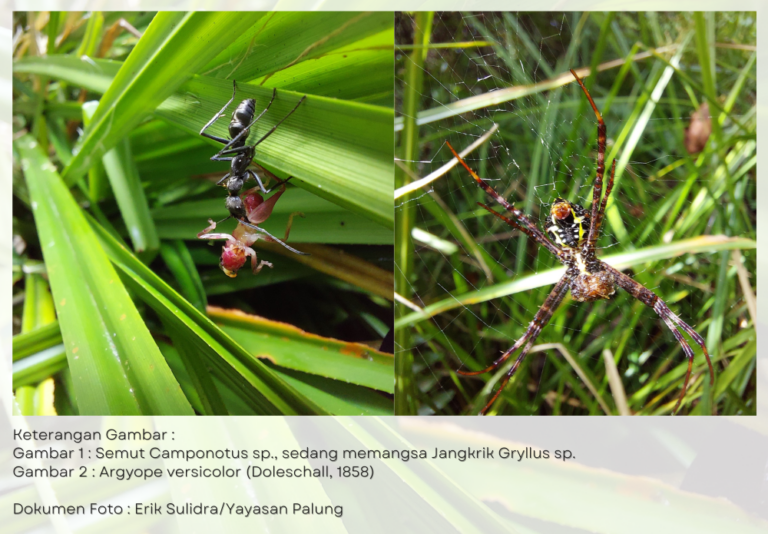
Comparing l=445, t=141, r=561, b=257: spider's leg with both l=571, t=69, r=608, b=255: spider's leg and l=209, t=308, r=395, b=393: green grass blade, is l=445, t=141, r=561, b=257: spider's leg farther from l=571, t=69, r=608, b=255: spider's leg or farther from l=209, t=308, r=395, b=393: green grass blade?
l=209, t=308, r=395, b=393: green grass blade

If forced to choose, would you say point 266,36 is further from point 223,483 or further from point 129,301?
point 223,483

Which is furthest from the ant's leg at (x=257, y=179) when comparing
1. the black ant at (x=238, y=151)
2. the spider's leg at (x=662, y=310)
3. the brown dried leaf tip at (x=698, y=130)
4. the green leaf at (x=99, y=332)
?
the brown dried leaf tip at (x=698, y=130)

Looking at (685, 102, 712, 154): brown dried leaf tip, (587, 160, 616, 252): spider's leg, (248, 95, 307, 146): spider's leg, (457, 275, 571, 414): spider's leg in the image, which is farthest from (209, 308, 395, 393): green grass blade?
(685, 102, 712, 154): brown dried leaf tip

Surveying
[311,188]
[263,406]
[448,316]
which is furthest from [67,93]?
[448,316]

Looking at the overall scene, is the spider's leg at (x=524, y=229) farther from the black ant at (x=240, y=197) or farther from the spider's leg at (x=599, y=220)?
the black ant at (x=240, y=197)

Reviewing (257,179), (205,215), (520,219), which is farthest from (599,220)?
(205,215)

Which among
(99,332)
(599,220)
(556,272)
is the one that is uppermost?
(599,220)

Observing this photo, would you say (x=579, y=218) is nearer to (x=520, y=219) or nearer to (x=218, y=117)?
(x=520, y=219)
